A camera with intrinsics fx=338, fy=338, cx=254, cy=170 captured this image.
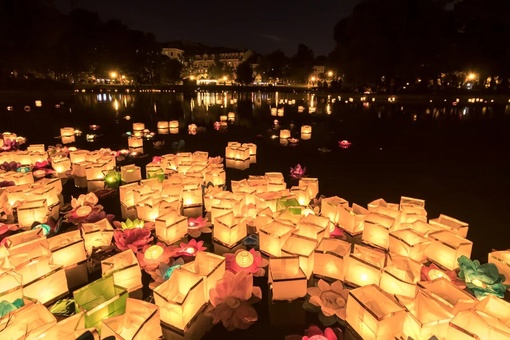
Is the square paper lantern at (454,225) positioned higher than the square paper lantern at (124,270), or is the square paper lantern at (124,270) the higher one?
the square paper lantern at (454,225)

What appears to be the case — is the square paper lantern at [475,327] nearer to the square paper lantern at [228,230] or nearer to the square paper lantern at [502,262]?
the square paper lantern at [502,262]

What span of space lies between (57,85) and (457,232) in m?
32.0

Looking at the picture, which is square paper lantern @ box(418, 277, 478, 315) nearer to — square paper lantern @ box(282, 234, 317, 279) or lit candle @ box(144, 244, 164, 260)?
square paper lantern @ box(282, 234, 317, 279)

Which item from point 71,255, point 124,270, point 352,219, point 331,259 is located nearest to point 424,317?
point 331,259

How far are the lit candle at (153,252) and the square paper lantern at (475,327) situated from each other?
2243mm

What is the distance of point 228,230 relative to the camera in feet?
10.9

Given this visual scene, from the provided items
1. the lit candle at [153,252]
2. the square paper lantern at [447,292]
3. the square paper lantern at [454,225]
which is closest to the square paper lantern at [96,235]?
the lit candle at [153,252]

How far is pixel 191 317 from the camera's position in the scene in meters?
2.38

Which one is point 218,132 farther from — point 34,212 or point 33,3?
point 33,3

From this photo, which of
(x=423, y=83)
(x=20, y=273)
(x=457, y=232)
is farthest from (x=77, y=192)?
(x=423, y=83)

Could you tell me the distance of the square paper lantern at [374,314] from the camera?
206 centimetres

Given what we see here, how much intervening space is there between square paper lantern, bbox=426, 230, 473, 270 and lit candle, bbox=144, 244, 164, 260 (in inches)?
95.9

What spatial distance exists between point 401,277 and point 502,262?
1.10 m

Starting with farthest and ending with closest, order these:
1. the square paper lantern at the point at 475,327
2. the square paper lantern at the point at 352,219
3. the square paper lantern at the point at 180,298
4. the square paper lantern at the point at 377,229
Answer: the square paper lantern at the point at 352,219 < the square paper lantern at the point at 377,229 < the square paper lantern at the point at 180,298 < the square paper lantern at the point at 475,327
